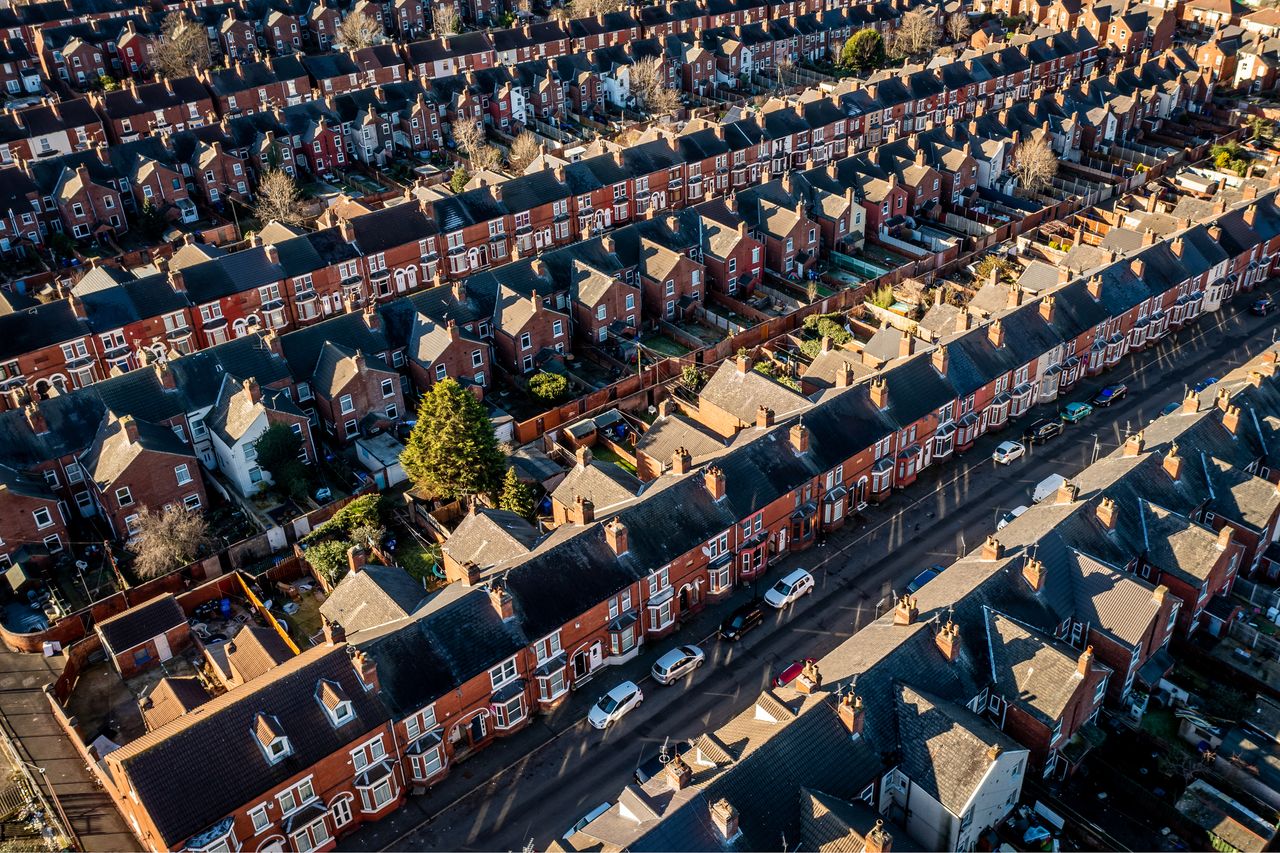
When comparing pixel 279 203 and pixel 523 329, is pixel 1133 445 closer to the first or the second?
pixel 523 329

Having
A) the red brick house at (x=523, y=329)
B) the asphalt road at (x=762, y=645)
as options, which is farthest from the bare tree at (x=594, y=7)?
the asphalt road at (x=762, y=645)

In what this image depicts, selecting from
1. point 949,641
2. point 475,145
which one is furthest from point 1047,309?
point 475,145

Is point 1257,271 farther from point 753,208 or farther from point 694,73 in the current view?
point 694,73

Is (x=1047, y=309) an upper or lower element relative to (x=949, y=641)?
upper

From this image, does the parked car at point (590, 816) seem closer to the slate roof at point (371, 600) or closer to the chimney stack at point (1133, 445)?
the slate roof at point (371, 600)

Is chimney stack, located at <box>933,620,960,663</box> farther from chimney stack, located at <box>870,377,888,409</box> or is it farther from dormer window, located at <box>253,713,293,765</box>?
dormer window, located at <box>253,713,293,765</box>

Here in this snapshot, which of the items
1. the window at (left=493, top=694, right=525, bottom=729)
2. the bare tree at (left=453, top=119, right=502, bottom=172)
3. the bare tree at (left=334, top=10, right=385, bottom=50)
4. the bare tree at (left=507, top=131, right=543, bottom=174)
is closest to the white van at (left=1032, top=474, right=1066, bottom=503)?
the window at (left=493, top=694, right=525, bottom=729)
